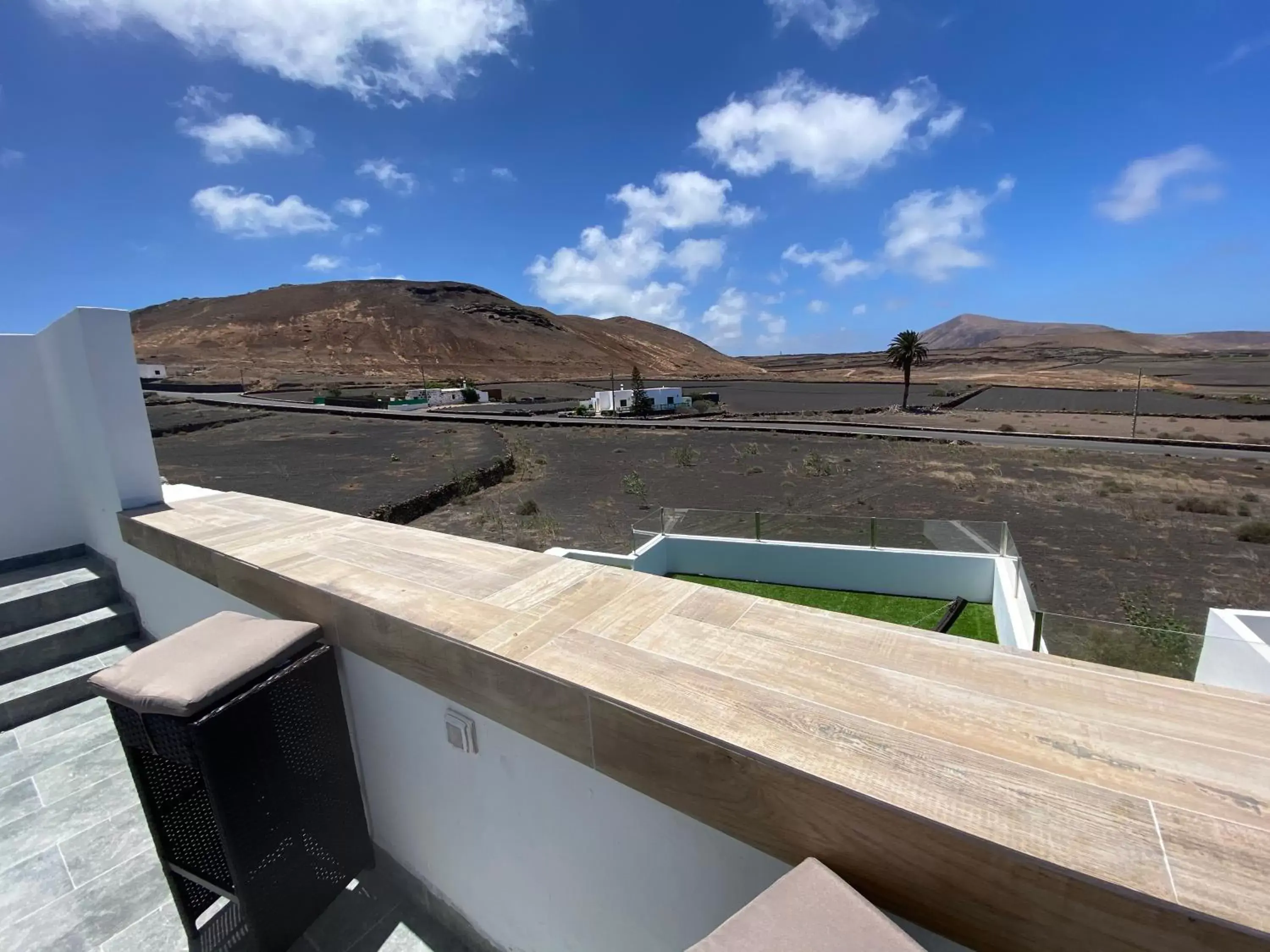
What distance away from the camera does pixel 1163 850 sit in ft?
3.24

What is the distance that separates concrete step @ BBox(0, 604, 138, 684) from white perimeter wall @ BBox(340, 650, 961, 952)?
2769 millimetres

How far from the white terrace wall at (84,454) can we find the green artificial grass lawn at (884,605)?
618 cm

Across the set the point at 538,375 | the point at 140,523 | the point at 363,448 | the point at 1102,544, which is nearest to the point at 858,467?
the point at 1102,544

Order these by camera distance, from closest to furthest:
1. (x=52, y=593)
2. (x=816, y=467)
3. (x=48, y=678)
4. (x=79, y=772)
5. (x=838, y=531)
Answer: (x=79, y=772), (x=48, y=678), (x=52, y=593), (x=838, y=531), (x=816, y=467)

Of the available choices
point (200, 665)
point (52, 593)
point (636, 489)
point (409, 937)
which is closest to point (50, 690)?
point (52, 593)

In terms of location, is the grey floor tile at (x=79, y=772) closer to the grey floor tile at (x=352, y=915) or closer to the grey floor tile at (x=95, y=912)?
the grey floor tile at (x=95, y=912)

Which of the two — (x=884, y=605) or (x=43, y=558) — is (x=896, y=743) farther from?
(x=884, y=605)

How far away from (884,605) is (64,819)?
900 centimetres

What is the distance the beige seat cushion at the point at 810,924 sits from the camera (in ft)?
3.24

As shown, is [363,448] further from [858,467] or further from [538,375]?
[538,375]

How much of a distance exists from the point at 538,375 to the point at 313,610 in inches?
3873

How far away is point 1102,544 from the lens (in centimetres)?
1373

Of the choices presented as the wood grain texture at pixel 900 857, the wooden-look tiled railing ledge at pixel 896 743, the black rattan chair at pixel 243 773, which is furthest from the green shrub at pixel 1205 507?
the black rattan chair at pixel 243 773

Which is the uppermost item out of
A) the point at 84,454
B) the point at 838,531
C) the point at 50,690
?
the point at 84,454
